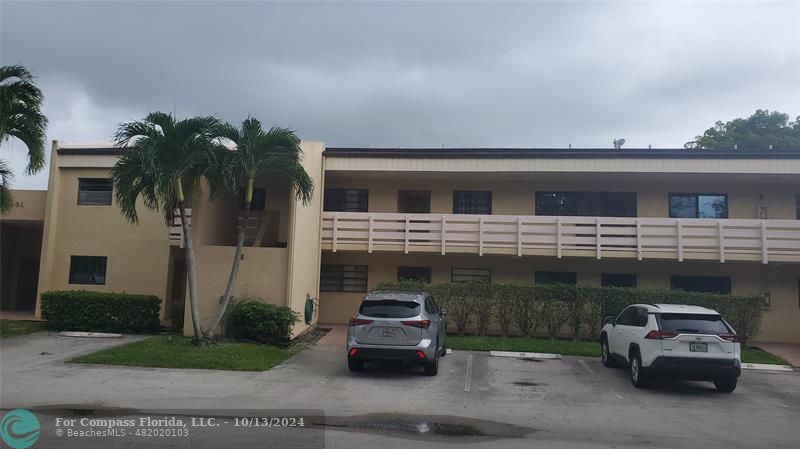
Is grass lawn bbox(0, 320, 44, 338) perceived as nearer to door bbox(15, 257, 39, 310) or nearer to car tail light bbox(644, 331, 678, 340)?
door bbox(15, 257, 39, 310)

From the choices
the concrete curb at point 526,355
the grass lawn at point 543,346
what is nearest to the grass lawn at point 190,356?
the grass lawn at point 543,346

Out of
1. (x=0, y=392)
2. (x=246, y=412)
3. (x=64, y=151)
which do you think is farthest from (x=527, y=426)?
(x=64, y=151)

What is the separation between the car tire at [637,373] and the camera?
1041 cm

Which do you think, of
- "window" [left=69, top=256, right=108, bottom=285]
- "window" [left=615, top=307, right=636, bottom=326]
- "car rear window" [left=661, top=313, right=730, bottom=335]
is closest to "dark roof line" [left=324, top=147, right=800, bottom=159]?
"window" [left=615, top=307, right=636, bottom=326]

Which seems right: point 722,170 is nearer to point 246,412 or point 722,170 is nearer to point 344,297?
point 344,297

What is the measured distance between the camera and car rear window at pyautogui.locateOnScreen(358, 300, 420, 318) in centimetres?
1082

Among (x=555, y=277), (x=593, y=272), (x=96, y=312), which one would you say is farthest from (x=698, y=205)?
(x=96, y=312)

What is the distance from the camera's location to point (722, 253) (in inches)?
666

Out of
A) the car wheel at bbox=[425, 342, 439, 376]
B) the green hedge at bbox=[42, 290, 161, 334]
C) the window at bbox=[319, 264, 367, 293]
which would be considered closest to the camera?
the car wheel at bbox=[425, 342, 439, 376]

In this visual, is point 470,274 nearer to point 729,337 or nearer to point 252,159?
point 252,159

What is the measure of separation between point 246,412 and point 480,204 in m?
13.7

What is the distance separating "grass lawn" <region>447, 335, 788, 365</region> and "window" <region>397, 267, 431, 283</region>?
13.0ft

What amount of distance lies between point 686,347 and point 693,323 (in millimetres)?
532

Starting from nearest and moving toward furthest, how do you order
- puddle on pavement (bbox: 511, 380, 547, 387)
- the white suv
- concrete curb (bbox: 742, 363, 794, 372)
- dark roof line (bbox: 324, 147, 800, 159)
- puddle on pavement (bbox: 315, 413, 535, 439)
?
puddle on pavement (bbox: 315, 413, 535, 439) < the white suv < puddle on pavement (bbox: 511, 380, 547, 387) < concrete curb (bbox: 742, 363, 794, 372) < dark roof line (bbox: 324, 147, 800, 159)
